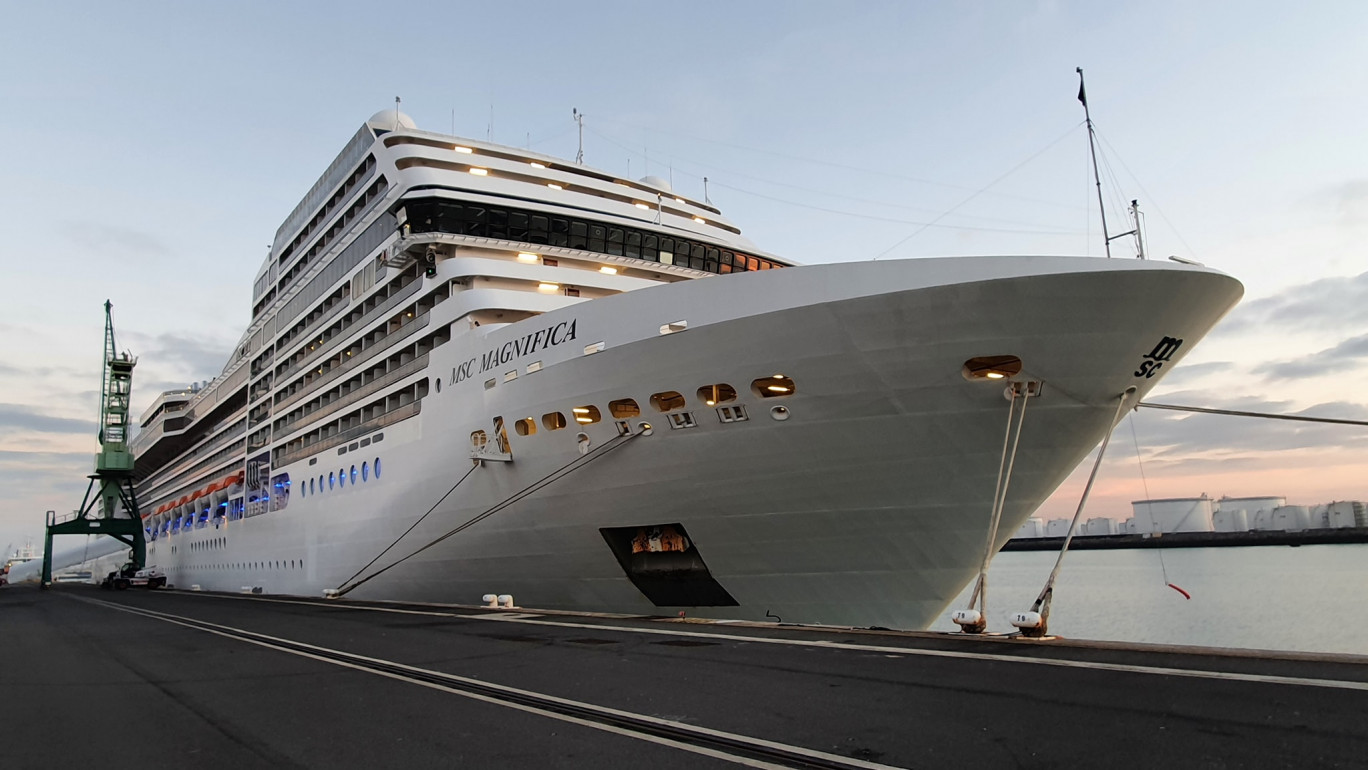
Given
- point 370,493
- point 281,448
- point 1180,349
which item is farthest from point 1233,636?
point 281,448

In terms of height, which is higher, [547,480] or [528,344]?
[528,344]

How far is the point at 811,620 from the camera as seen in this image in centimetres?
1265

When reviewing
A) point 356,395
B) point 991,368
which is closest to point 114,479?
point 356,395

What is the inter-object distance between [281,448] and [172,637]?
18.5 meters

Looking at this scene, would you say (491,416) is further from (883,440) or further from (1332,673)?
(1332,673)

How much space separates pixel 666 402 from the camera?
1280 cm

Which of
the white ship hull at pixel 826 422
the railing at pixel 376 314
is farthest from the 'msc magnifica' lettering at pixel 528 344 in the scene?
the railing at pixel 376 314

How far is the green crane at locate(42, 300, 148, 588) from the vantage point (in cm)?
5475

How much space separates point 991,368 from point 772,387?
2956mm

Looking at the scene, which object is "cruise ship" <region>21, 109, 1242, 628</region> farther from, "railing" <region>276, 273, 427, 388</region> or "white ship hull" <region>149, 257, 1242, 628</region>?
"railing" <region>276, 273, 427, 388</region>

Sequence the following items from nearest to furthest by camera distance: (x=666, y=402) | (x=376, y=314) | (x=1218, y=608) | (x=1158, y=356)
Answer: (x=1158, y=356) → (x=666, y=402) → (x=376, y=314) → (x=1218, y=608)

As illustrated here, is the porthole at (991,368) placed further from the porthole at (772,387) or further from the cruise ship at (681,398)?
the porthole at (772,387)

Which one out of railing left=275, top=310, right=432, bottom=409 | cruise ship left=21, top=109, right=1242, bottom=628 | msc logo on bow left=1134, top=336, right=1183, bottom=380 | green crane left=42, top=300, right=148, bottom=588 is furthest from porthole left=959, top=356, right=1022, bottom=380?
green crane left=42, top=300, right=148, bottom=588

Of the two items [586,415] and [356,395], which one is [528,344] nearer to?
[586,415]
